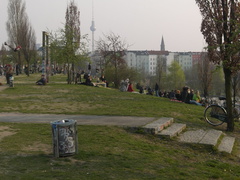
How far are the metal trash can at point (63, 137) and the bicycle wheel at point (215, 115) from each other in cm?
708

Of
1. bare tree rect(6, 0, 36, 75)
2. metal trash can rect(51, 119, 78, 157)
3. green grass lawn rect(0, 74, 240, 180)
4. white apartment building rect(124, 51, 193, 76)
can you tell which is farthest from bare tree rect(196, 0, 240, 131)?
white apartment building rect(124, 51, 193, 76)

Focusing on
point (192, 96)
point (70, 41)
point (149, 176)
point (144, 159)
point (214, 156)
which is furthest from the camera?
point (70, 41)

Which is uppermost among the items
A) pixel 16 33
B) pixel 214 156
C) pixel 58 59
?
pixel 16 33

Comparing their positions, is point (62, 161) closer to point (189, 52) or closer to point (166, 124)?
point (166, 124)

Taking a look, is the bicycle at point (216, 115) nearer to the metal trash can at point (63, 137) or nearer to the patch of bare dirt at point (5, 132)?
the patch of bare dirt at point (5, 132)

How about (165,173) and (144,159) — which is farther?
(144,159)

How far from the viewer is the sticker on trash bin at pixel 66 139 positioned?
636 centimetres

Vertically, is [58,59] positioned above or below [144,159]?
above

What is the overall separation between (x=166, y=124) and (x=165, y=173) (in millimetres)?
4648

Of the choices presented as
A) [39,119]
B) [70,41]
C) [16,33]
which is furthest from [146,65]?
[39,119]

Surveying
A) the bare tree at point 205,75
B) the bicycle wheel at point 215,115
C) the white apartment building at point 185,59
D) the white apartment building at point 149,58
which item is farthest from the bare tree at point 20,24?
the white apartment building at point 185,59

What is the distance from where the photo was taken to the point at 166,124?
10461 millimetres

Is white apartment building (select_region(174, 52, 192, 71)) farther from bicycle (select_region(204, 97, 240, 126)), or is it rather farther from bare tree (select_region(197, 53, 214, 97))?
bicycle (select_region(204, 97, 240, 126))

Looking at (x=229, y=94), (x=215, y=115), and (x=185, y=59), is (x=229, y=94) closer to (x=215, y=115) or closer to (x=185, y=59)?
(x=215, y=115)
